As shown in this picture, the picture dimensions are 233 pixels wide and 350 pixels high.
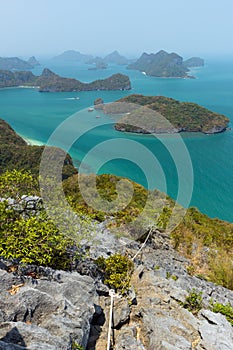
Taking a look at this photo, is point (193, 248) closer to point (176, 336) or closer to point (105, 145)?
point (176, 336)

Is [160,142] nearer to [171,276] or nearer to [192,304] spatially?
[171,276]

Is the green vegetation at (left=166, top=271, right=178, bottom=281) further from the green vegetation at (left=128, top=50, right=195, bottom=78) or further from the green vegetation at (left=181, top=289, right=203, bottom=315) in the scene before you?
the green vegetation at (left=128, top=50, right=195, bottom=78)

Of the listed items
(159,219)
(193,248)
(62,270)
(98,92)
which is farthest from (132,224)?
(98,92)

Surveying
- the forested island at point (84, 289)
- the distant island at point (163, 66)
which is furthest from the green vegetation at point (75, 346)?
the distant island at point (163, 66)

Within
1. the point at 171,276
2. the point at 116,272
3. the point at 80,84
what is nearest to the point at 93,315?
the point at 116,272

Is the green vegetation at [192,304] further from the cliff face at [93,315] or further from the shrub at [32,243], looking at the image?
the shrub at [32,243]
